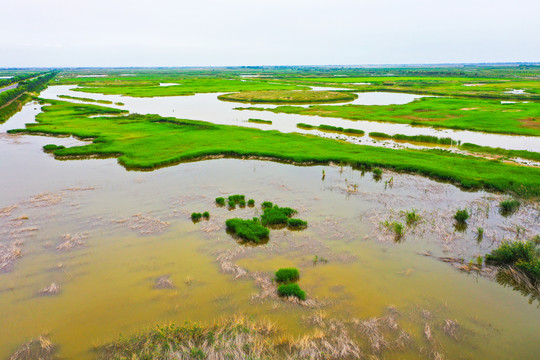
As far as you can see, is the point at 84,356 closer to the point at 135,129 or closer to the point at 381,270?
the point at 381,270

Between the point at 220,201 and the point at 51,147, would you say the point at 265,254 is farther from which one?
the point at 51,147

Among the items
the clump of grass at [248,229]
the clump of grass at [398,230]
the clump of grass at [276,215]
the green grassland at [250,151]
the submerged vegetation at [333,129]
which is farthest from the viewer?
the submerged vegetation at [333,129]

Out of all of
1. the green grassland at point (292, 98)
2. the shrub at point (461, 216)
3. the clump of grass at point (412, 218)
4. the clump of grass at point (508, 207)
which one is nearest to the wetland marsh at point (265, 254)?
the clump of grass at point (412, 218)

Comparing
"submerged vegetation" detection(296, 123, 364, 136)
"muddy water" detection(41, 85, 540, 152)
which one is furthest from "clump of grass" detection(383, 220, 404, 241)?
"submerged vegetation" detection(296, 123, 364, 136)

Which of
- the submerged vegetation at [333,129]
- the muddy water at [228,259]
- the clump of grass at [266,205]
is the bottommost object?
the muddy water at [228,259]

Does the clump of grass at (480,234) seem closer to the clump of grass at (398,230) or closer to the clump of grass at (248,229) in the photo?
the clump of grass at (398,230)

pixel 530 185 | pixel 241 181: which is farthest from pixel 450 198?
pixel 241 181
